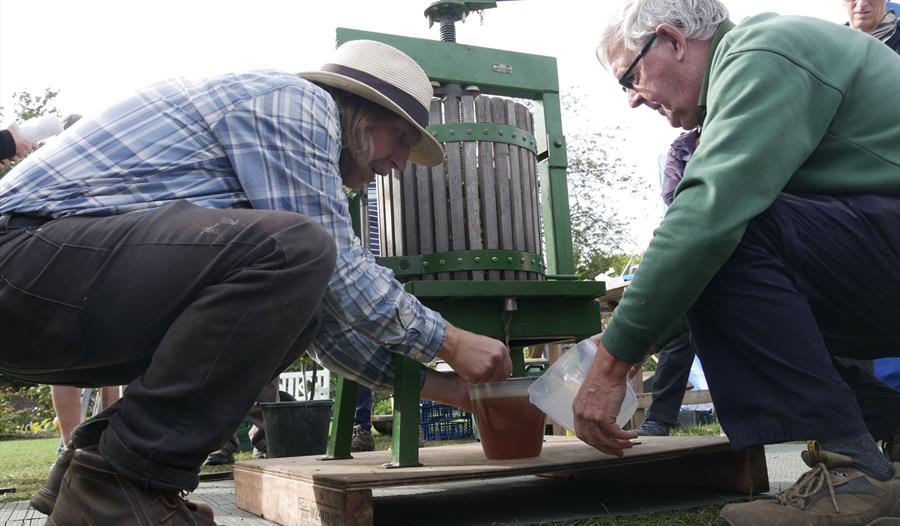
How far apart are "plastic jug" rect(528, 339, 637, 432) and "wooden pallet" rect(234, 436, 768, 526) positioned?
0.45ft

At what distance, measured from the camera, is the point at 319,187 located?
5.56ft

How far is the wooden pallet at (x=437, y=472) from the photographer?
1.79 m

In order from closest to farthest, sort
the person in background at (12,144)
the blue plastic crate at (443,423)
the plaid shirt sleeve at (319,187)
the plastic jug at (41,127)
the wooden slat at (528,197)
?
1. the plaid shirt sleeve at (319,187)
2. the wooden slat at (528,197)
3. the person in background at (12,144)
4. the plastic jug at (41,127)
5. the blue plastic crate at (443,423)

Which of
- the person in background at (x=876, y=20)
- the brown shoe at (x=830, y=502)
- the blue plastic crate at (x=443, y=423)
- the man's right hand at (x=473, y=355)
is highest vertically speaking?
the person in background at (x=876, y=20)

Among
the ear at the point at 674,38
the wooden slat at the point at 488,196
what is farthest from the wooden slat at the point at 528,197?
the ear at the point at 674,38

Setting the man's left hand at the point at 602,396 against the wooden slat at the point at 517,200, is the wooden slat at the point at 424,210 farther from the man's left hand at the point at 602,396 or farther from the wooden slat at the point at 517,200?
the man's left hand at the point at 602,396

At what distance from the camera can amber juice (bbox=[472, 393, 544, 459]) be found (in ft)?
7.02

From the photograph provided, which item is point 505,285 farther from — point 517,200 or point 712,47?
point 712,47

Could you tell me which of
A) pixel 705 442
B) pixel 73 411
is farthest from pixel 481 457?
pixel 73 411

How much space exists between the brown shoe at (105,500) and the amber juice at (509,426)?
93 centimetres

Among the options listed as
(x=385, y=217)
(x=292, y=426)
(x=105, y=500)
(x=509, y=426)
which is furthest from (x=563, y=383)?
(x=292, y=426)

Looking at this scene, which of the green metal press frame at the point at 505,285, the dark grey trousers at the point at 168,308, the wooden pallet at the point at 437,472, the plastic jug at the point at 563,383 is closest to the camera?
the dark grey trousers at the point at 168,308

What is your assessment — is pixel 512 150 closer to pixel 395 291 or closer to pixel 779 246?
pixel 395 291

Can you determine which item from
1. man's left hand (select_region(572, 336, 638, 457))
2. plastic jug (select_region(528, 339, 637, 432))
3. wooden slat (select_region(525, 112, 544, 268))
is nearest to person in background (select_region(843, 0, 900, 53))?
wooden slat (select_region(525, 112, 544, 268))
